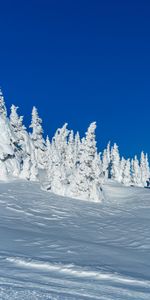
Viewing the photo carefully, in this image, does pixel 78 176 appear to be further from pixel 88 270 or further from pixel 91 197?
pixel 88 270

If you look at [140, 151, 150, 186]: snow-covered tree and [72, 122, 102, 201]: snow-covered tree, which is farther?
[140, 151, 150, 186]: snow-covered tree

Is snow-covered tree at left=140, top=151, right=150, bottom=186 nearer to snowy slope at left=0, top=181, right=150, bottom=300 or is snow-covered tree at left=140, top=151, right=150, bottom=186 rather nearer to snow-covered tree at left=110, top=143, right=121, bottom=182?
snow-covered tree at left=110, top=143, right=121, bottom=182

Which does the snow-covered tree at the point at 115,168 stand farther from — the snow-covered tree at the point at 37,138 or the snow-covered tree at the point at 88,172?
the snow-covered tree at the point at 88,172

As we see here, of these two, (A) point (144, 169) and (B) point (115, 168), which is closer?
(B) point (115, 168)

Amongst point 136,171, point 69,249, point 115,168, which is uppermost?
point 136,171

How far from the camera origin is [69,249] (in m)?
17.0

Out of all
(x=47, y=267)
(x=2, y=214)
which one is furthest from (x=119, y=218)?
(x=47, y=267)

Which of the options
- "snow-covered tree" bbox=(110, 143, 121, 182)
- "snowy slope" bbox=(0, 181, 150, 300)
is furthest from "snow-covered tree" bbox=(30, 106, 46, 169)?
"snow-covered tree" bbox=(110, 143, 121, 182)

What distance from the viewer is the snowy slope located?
357 inches

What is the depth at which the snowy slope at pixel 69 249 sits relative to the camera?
9.06 meters

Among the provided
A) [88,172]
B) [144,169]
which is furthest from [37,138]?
[144,169]

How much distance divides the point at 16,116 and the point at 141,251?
144 ft

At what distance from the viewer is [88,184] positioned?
47438 millimetres

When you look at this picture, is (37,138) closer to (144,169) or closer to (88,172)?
(88,172)
